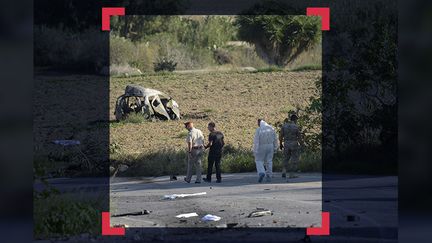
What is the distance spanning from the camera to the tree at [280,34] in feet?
113

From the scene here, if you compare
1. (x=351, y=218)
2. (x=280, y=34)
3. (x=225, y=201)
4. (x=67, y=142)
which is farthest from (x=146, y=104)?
(x=351, y=218)

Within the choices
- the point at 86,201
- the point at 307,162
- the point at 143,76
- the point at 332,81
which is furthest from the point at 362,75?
the point at 143,76

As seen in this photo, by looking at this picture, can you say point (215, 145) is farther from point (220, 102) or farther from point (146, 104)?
point (220, 102)

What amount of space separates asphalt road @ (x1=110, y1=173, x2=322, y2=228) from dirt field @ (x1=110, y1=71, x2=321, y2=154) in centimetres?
339

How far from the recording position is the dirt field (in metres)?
28.8

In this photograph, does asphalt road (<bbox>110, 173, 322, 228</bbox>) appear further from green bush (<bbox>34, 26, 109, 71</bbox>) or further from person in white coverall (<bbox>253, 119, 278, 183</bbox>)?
green bush (<bbox>34, 26, 109, 71</bbox>)

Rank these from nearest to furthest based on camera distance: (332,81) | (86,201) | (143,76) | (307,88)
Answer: (86,201) → (332,81) → (307,88) → (143,76)

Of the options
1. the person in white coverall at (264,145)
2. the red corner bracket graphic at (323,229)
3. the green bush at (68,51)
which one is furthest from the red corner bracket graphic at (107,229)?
the green bush at (68,51)

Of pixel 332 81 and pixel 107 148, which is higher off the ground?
pixel 332 81

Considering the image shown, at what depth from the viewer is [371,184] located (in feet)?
72.9

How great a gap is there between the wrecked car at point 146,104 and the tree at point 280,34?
17.9ft

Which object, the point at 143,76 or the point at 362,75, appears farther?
the point at 143,76
